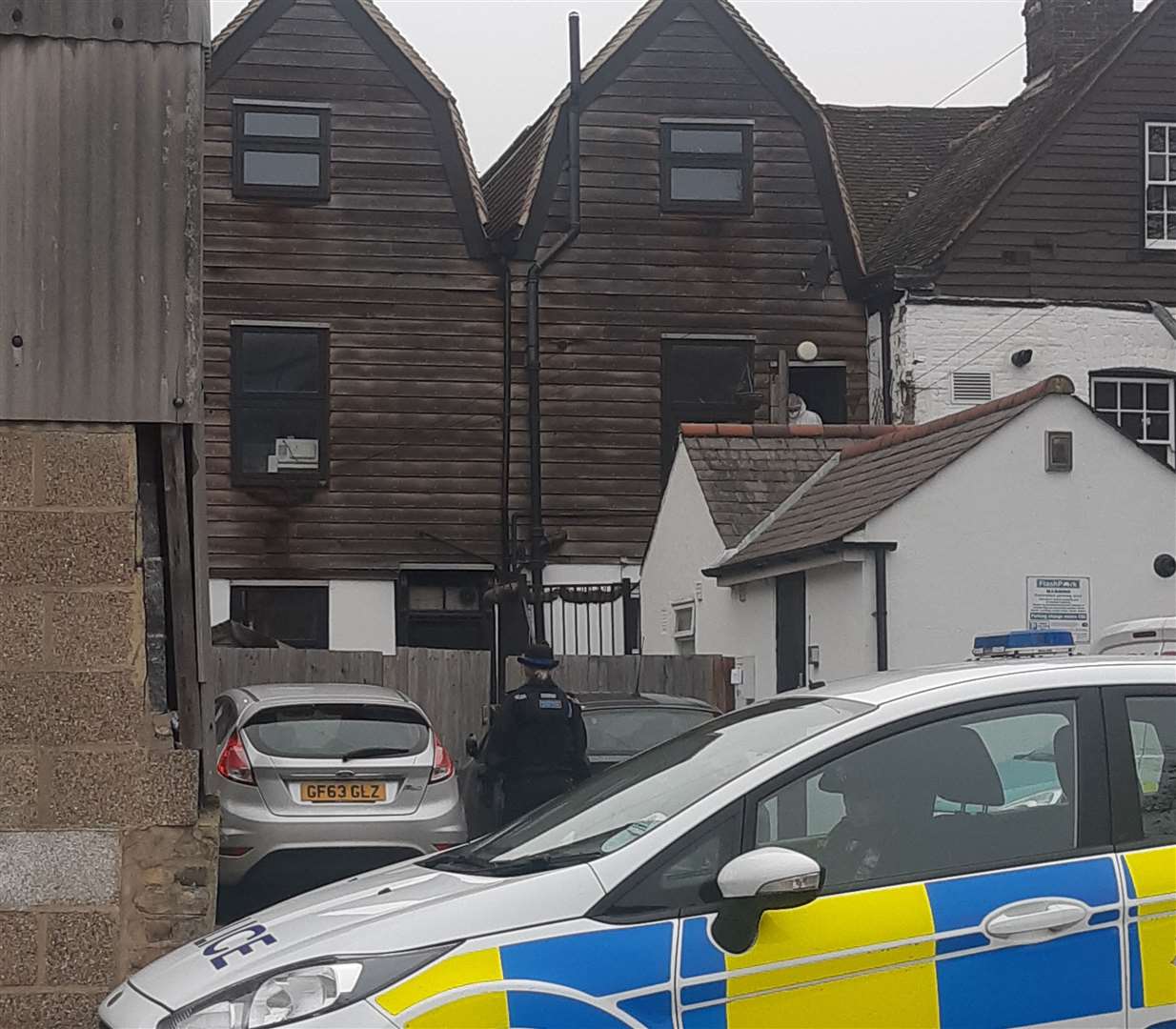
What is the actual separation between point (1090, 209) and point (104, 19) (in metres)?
16.8

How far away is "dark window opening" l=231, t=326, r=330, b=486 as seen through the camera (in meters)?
22.0

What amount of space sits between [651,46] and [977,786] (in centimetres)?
1889

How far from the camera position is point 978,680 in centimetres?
516

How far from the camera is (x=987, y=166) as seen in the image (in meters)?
23.2

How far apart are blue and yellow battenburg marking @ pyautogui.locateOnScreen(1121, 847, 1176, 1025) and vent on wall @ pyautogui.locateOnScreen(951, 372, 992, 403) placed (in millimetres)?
17702

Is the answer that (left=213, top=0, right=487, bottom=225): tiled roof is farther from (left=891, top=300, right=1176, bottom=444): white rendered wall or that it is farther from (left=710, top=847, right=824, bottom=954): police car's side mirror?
(left=710, top=847, right=824, bottom=954): police car's side mirror

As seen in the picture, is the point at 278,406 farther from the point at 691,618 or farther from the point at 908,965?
the point at 908,965

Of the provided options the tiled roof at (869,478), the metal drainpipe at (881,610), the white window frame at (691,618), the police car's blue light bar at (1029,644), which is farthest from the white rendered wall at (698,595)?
the police car's blue light bar at (1029,644)

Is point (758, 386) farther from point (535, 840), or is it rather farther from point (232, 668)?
point (535, 840)

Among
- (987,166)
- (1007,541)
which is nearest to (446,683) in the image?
(1007,541)

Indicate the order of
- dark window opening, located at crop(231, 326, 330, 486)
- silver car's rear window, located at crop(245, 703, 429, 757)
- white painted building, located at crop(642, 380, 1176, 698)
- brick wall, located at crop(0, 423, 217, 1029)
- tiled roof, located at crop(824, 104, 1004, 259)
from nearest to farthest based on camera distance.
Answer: brick wall, located at crop(0, 423, 217, 1029), silver car's rear window, located at crop(245, 703, 429, 757), white painted building, located at crop(642, 380, 1176, 698), dark window opening, located at crop(231, 326, 330, 486), tiled roof, located at crop(824, 104, 1004, 259)

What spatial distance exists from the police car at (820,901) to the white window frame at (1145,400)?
17.9 meters

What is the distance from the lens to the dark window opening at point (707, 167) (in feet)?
74.9

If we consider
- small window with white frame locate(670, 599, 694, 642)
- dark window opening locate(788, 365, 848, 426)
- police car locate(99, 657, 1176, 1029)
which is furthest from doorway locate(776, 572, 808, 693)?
police car locate(99, 657, 1176, 1029)
